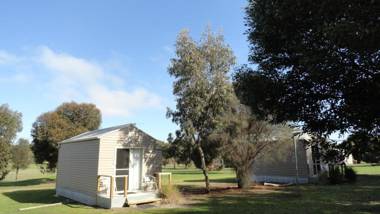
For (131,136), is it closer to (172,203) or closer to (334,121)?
(172,203)

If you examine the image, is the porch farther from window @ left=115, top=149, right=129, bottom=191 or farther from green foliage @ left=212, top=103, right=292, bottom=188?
green foliage @ left=212, top=103, right=292, bottom=188

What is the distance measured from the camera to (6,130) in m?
33.3

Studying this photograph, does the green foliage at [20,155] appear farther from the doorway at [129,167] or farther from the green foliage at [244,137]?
the green foliage at [244,137]

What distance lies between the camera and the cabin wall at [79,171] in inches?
578

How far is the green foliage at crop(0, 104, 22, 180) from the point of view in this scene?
31.6 meters

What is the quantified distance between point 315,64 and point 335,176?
19.3 metres

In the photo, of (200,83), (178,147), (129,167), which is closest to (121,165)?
(129,167)

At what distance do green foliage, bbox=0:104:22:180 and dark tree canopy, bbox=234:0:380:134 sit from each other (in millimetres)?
30306

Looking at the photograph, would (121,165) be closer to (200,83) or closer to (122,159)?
(122,159)

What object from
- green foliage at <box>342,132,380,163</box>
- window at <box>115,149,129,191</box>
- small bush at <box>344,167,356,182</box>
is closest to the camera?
green foliage at <box>342,132,380,163</box>

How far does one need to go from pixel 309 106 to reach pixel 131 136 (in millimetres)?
9631

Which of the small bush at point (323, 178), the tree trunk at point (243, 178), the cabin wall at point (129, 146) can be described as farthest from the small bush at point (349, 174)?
the cabin wall at point (129, 146)

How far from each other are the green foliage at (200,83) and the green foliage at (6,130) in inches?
882

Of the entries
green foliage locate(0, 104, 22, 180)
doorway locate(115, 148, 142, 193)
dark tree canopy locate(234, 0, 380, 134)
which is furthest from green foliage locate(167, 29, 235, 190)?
green foliage locate(0, 104, 22, 180)
